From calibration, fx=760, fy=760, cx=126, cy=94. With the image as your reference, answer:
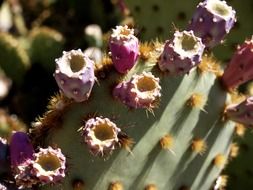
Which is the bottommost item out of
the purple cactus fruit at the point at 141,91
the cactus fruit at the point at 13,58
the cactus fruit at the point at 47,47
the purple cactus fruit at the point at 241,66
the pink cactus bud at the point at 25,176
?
the pink cactus bud at the point at 25,176

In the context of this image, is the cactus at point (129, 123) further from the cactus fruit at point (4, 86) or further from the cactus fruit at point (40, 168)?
the cactus fruit at point (4, 86)

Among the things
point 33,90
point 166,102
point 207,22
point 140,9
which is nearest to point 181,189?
point 166,102

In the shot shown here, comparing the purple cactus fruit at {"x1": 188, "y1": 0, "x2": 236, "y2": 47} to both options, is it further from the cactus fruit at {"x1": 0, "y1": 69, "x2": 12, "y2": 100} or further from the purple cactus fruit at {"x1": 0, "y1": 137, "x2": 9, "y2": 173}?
the cactus fruit at {"x1": 0, "y1": 69, "x2": 12, "y2": 100}

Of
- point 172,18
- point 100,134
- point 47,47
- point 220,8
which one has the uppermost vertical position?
point 47,47

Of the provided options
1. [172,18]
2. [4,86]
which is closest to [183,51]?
[172,18]

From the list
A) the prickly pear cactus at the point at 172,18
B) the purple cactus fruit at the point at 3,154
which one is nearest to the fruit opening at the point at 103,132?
the purple cactus fruit at the point at 3,154

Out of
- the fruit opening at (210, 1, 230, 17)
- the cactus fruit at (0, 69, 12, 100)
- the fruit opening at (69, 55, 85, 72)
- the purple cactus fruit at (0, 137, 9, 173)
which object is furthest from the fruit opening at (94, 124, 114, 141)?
the cactus fruit at (0, 69, 12, 100)

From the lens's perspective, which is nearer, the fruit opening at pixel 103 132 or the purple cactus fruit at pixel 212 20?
the fruit opening at pixel 103 132

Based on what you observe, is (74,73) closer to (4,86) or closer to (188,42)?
(188,42)
